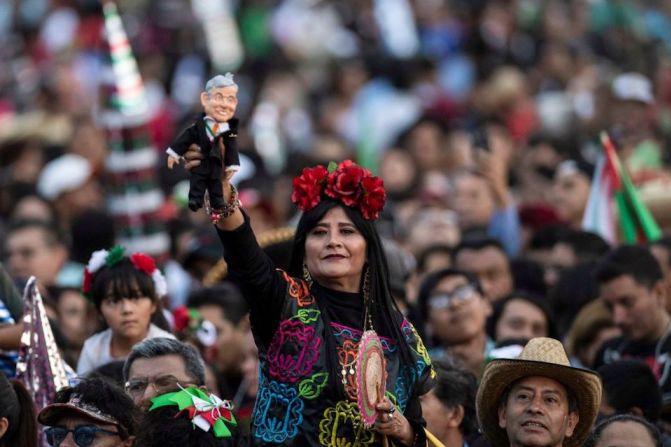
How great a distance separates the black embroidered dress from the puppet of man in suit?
0.89 ft

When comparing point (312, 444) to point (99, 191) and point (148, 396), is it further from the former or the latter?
point (99, 191)

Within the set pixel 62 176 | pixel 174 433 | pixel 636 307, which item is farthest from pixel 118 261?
pixel 62 176

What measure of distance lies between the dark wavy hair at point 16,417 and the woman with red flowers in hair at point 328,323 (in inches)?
52.4

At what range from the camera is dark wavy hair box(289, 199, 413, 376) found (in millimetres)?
8164

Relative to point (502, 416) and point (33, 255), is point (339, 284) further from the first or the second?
point (33, 255)

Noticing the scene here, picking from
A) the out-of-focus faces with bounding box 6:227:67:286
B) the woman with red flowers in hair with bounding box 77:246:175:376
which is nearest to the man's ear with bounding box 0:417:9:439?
the woman with red flowers in hair with bounding box 77:246:175:376

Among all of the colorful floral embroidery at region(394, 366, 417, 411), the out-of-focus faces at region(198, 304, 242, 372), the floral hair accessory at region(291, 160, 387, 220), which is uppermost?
the floral hair accessory at region(291, 160, 387, 220)

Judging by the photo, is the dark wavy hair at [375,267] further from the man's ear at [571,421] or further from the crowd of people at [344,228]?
the man's ear at [571,421]

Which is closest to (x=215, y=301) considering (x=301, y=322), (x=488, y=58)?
(x=301, y=322)

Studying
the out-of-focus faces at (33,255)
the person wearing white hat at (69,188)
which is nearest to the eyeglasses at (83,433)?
the out-of-focus faces at (33,255)

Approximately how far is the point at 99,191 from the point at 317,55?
818cm

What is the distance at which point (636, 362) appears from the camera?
9938 mm

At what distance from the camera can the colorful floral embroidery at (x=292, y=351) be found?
7.89m

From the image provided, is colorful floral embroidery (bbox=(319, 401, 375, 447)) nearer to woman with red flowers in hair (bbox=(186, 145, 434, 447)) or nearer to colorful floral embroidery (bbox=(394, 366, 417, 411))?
woman with red flowers in hair (bbox=(186, 145, 434, 447))
